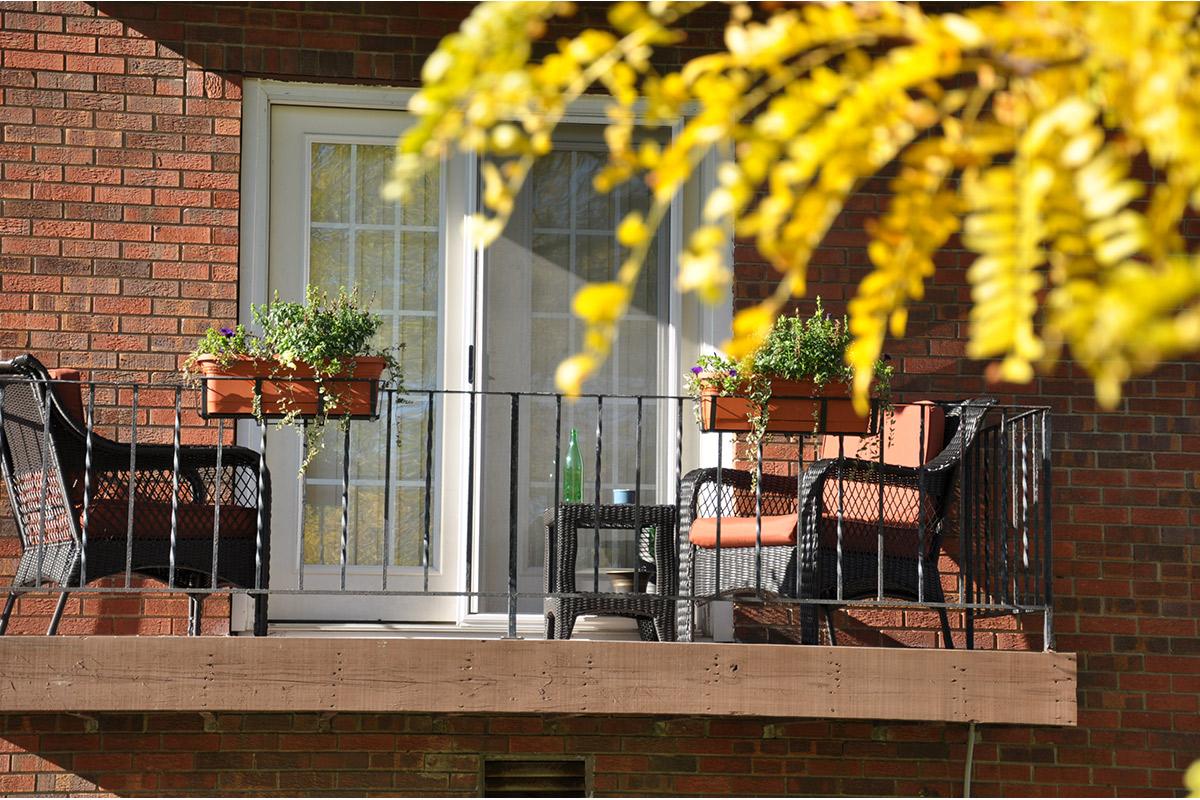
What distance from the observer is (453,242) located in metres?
5.60

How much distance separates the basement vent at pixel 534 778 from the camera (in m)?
5.24

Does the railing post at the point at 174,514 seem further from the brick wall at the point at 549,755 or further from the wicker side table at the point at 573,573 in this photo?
the wicker side table at the point at 573,573

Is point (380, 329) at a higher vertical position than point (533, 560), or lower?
higher

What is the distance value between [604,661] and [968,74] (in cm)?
300

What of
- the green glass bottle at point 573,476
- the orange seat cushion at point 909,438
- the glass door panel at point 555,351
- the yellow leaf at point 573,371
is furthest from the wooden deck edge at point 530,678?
the yellow leaf at point 573,371

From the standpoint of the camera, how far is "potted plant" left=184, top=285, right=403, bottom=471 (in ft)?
14.4

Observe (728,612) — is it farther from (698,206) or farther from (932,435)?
(698,206)

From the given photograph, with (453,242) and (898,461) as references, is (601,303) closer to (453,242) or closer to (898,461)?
(898,461)

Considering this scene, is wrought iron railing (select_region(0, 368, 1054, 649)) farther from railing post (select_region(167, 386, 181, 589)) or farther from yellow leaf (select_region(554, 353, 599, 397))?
yellow leaf (select_region(554, 353, 599, 397))

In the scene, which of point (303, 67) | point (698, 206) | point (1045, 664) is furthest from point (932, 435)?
point (303, 67)

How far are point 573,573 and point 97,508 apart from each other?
5.04ft

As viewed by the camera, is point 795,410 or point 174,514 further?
point 795,410

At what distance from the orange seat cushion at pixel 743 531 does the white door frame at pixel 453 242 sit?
28.5 inches

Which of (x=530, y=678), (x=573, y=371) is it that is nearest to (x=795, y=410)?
(x=530, y=678)
